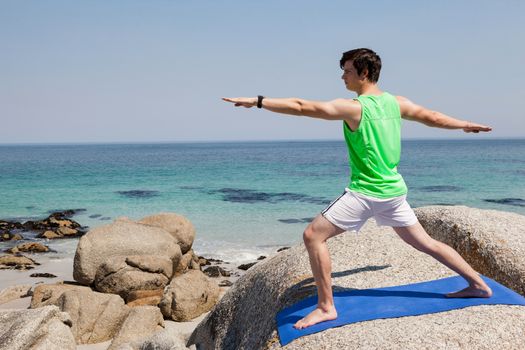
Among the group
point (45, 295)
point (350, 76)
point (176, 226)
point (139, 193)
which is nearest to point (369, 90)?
point (350, 76)

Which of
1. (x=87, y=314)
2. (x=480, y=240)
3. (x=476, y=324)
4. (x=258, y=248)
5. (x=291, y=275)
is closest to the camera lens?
(x=476, y=324)

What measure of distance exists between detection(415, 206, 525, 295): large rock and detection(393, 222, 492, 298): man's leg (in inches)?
66.9

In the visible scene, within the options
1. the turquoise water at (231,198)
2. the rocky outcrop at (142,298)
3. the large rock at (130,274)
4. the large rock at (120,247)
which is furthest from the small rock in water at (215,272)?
the rocky outcrop at (142,298)

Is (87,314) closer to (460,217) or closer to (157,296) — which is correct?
(157,296)

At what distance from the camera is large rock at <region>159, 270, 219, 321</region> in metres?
12.2

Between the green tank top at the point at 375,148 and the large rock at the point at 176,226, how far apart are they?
43.6ft

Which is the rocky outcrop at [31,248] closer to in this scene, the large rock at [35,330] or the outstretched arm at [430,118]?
the large rock at [35,330]

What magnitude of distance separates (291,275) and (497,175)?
62.0 metres

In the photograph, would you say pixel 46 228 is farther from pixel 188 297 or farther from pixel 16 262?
pixel 188 297

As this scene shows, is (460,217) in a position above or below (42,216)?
above

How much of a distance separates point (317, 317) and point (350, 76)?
2527 millimetres

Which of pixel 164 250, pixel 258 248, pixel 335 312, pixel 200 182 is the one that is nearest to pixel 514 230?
pixel 335 312

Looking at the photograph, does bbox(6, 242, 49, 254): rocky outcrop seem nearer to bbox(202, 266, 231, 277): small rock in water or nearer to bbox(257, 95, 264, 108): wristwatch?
bbox(202, 266, 231, 277): small rock in water

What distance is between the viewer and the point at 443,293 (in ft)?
19.2
